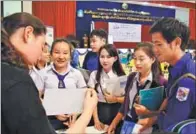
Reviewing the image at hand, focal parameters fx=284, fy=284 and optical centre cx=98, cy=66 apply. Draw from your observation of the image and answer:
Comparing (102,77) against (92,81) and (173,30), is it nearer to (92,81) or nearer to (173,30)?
(92,81)

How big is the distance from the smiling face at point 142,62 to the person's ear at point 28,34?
750 mm

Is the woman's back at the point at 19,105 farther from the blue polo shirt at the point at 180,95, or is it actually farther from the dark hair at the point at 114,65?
the dark hair at the point at 114,65

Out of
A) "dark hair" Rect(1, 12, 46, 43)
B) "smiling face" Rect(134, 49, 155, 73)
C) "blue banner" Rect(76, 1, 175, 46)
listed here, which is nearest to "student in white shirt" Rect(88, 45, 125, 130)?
"smiling face" Rect(134, 49, 155, 73)

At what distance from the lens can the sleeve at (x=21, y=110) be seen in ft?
2.09

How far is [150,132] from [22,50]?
2.08ft

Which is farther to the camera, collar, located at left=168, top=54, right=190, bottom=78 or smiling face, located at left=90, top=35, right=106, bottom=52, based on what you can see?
Result: smiling face, located at left=90, top=35, right=106, bottom=52

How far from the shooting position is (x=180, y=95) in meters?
0.91

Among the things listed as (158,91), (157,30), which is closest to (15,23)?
(157,30)

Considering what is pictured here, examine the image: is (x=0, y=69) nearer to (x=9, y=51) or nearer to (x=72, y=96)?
(x=9, y=51)

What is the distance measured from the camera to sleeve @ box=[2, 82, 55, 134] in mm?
636

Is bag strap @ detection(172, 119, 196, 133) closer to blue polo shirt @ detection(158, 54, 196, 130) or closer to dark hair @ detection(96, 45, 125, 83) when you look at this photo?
blue polo shirt @ detection(158, 54, 196, 130)

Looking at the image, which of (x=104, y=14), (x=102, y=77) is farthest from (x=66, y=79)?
(x=104, y=14)

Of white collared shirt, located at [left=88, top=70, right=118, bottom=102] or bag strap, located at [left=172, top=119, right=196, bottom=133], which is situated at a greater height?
white collared shirt, located at [left=88, top=70, right=118, bottom=102]

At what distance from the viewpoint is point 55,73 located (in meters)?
1.64
